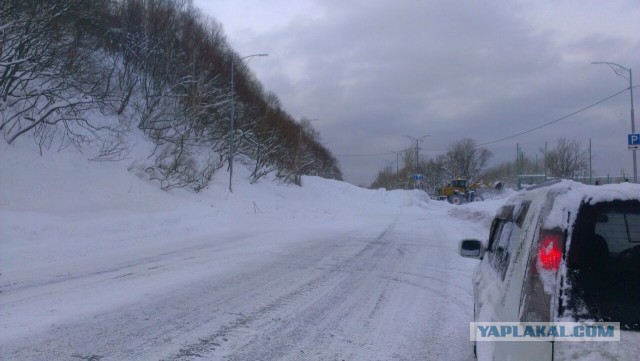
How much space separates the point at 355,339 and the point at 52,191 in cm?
1681

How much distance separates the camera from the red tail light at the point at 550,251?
2.69 meters

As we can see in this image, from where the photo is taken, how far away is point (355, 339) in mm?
6242

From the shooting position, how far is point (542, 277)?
8.81 ft

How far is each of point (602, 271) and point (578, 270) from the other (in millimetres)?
140

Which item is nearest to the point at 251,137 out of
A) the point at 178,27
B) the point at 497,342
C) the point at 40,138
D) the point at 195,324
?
the point at 178,27

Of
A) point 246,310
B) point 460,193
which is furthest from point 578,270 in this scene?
point 460,193

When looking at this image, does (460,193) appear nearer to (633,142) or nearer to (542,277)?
(633,142)

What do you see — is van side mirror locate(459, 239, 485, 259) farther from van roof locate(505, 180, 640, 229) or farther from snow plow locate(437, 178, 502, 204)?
snow plow locate(437, 178, 502, 204)

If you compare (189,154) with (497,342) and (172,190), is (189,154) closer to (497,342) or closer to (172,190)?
(172,190)

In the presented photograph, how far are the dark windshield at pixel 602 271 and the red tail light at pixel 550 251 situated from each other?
0.06 m

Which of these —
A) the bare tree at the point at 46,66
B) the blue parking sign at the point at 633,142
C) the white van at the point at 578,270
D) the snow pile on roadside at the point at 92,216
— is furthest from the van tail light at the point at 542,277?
the blue parking sign at the point at 633,142

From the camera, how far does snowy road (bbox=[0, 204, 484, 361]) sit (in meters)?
5.73

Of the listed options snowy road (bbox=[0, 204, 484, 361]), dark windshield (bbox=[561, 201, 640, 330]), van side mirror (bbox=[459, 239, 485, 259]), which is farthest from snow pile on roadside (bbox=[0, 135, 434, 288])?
dark windshield (bbox=[561, 201, 640, 330])

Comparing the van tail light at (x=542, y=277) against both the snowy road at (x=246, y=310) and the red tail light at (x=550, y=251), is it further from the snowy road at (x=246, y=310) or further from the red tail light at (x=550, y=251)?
the snowy road at (x=246, y=310)
